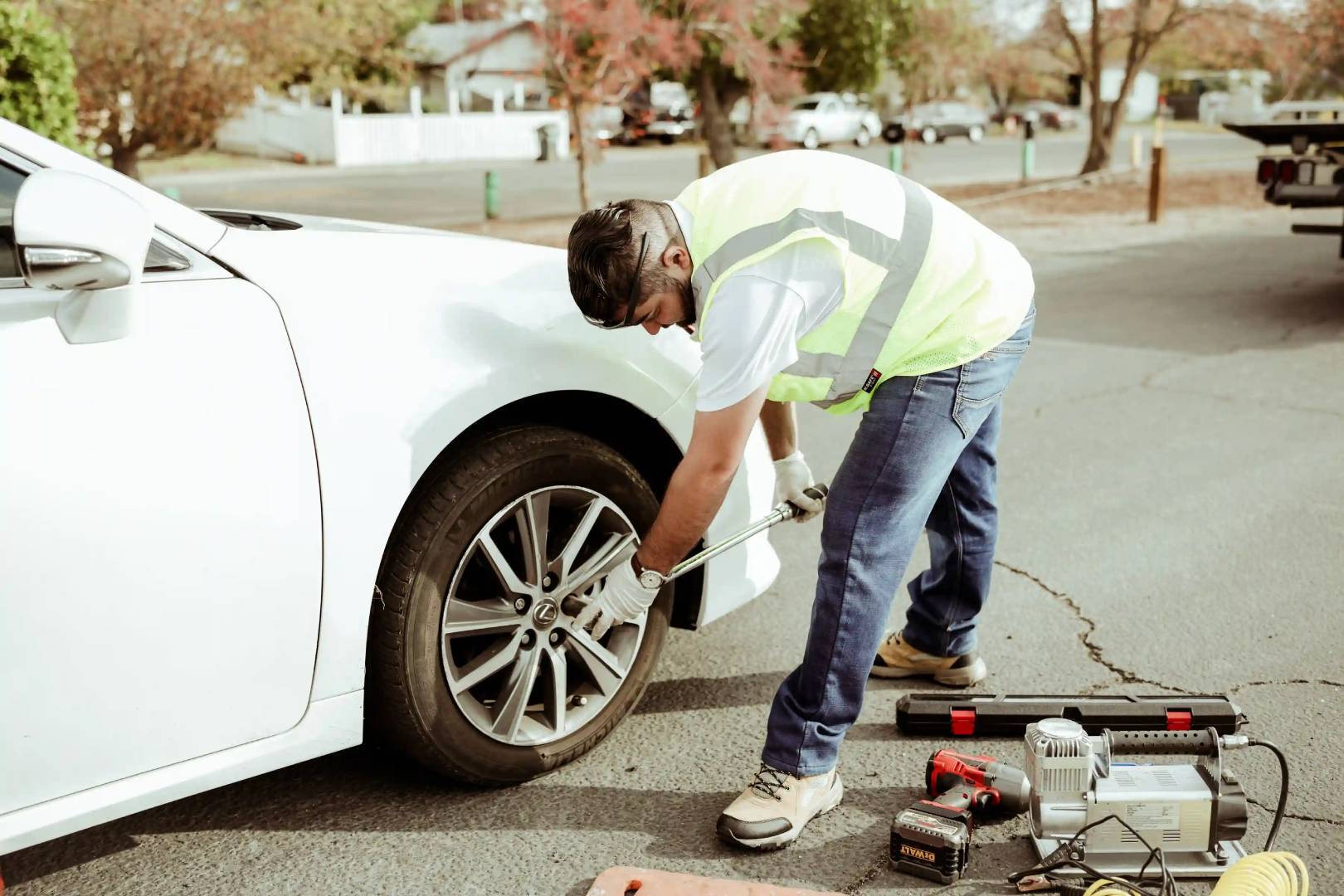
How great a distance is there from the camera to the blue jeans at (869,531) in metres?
2.85

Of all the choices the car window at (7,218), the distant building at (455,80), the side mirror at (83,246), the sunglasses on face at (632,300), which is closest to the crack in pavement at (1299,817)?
the sunglasses on face at (632,300)

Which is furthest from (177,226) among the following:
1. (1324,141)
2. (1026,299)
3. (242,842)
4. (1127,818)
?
(1324,141)

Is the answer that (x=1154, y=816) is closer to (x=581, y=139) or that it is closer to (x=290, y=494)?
(x=290, y=494)

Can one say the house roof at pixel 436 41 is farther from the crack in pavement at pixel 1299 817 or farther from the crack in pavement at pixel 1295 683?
the crack in pavement at pixel 1299 817

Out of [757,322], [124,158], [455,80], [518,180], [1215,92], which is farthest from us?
[1215,92]

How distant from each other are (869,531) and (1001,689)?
3.27 feet

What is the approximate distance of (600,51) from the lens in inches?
540

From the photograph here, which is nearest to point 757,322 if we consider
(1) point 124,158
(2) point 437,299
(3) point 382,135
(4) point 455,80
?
(2) point 437,299

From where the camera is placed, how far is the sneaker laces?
9.46 feet

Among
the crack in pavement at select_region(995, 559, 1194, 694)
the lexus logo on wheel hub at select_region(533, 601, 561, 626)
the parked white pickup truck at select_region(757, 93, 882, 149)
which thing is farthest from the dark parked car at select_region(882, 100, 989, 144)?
the lexus logo on wheel hub at select_region(533, 601, 561, 626)

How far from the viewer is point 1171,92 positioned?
64750 millimetres

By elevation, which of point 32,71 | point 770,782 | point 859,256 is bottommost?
point 770,782

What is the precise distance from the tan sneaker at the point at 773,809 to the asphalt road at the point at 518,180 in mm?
13921

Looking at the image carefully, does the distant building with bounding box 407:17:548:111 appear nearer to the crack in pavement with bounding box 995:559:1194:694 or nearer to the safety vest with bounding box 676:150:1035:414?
the crack in pavement with bounding box 995:559:1194:694
